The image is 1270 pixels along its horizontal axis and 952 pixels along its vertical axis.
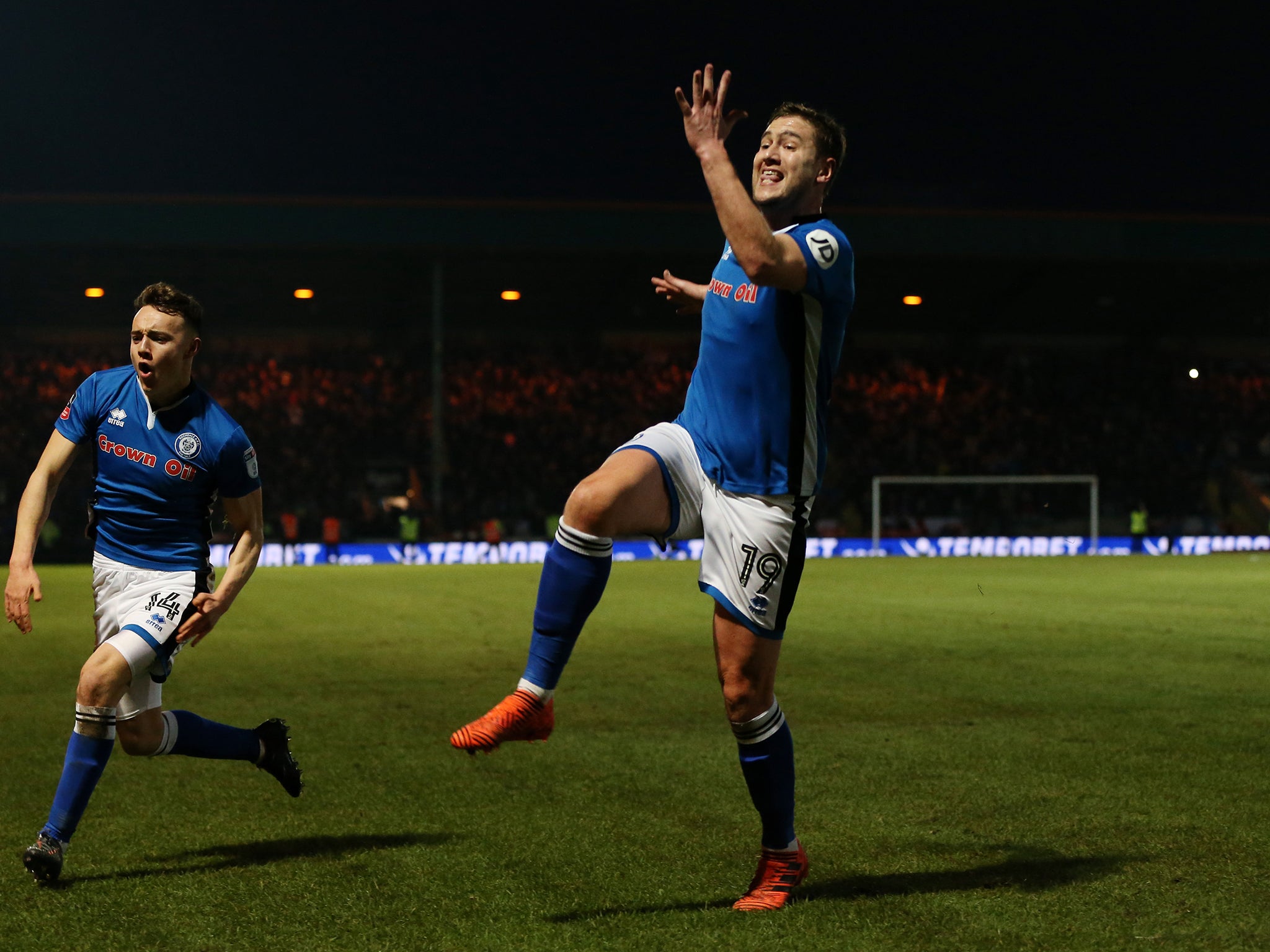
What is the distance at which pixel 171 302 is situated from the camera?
195 inches

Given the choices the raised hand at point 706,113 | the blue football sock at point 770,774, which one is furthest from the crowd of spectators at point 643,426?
the raised hand at point 706,113

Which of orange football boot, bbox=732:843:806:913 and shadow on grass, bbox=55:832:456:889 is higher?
orange football boot, bbox=732:843:806:913

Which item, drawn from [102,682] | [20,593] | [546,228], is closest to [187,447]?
[20,593]

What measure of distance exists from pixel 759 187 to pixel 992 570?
64.6ft

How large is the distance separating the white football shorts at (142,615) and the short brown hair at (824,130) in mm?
2490

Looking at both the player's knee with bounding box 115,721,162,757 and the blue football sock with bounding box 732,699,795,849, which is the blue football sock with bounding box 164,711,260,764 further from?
the blue football sock with bounding box 732,699,795,849

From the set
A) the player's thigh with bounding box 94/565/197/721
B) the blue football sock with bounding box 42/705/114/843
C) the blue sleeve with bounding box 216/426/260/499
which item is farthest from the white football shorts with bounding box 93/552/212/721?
the blue sleeve with bounding box 216/426/260/499

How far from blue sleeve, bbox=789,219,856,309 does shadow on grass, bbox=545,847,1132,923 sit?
5.92 feet

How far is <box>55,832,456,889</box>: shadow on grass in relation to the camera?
4.88 meters

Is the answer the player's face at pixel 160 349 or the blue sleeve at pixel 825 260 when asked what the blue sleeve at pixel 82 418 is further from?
the blue sleeve at pixel 825 260

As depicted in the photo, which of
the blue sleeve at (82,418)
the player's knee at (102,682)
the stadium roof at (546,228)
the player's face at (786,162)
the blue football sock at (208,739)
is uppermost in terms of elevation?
the stadium roof at (546,228)

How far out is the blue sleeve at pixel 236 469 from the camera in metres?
5.03

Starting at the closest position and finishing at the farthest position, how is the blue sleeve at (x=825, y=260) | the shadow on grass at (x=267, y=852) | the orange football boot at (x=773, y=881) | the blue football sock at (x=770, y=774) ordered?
the blue sleeve at (x=825, y=260) < the orange football boot at (x=773, y=881) < the blue football sock at (x=770, y=774) < the shadow on grass at (x=267, y=852)

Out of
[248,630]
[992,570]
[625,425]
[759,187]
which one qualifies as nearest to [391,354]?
[625,425]
